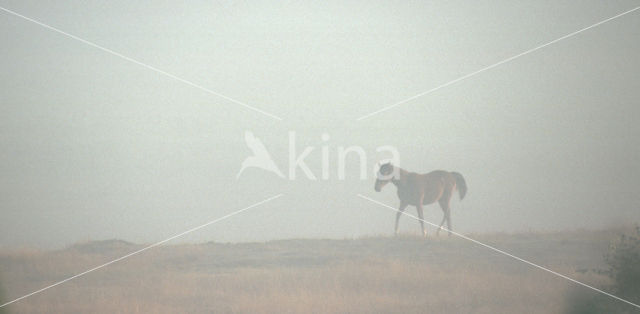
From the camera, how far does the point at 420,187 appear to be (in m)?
18.6

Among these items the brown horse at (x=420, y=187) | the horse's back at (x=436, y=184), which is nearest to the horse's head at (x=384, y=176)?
the brown horse at (x=420, y=187)

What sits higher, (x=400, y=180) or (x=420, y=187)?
(x=400, y=180)

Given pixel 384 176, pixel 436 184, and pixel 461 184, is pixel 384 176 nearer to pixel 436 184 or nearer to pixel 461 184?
pixel 436 184

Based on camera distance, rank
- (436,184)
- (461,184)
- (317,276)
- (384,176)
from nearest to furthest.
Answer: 1. (317,276)
2. (384,176)
3. (436,184)
4. (461,184)

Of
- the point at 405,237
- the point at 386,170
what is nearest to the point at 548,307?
the point at 405,237

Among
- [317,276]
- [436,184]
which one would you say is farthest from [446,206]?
[317,276]

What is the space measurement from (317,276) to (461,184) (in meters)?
8.11

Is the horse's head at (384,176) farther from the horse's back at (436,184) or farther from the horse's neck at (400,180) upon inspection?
the horse's back at (436,184)

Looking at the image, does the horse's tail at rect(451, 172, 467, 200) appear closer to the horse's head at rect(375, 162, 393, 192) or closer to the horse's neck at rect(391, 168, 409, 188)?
the horse's neck at rect(391, 168, 409, 188)

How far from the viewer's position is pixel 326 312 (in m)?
11.2

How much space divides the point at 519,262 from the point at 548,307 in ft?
12.3

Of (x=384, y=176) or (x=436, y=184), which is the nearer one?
(x=384, y=176)

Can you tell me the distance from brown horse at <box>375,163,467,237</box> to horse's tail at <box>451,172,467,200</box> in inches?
15.7

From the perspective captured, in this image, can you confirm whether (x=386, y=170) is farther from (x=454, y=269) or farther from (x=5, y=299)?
(x=5, y=299)
